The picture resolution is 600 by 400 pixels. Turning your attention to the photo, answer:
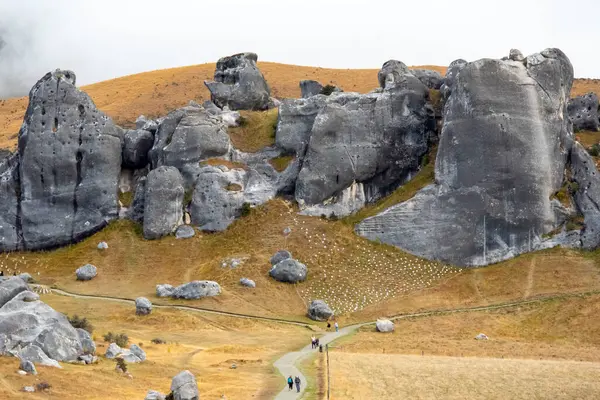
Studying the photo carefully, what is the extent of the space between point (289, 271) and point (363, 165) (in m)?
14.2

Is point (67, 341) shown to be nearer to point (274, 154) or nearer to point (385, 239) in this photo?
point (385, 239)

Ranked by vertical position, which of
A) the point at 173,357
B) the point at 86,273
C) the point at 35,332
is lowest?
the point at 86,273

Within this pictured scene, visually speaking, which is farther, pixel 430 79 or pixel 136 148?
pixel 430 79

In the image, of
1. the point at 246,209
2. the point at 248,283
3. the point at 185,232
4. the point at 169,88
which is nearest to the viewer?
the point at 248,283

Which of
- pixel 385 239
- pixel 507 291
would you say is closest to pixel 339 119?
pixel 385 239

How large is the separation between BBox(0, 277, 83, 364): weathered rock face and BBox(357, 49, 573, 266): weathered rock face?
3416 cm

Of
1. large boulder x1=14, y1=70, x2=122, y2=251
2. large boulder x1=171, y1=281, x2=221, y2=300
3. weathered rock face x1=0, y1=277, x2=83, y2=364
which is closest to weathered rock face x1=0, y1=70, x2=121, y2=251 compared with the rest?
large boulder x1=14, y1=70, x2=122, y2=251

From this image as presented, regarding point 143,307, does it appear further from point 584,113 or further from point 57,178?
point 584,113

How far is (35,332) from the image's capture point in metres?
A: 32.7

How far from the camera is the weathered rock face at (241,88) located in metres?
81.4

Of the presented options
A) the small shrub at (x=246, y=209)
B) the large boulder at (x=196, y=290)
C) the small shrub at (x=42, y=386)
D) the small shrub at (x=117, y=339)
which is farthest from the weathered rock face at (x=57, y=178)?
the small shrub at (x=42, y=386)

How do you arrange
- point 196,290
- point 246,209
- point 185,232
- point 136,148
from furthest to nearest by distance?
point 136,148, point 246,209, point 185,232, point 196,290

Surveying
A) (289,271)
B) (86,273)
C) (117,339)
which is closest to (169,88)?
(86,273)

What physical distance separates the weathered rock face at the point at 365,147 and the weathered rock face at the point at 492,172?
15.4 feet
